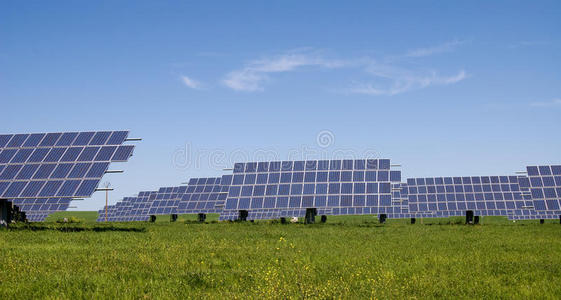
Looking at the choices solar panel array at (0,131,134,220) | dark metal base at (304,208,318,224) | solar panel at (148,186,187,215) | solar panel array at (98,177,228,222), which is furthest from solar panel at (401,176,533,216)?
solar panel array at (0,131,134,220)

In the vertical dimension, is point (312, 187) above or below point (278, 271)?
above

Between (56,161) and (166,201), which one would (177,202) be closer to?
(166,201)

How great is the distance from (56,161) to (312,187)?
50.9 ft

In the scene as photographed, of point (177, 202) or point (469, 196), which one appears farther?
point (177, 202)

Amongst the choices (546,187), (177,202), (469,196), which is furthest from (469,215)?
(177,202)

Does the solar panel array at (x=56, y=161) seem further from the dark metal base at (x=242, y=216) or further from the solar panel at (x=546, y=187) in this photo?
the solar panel at (x=546, y=187)

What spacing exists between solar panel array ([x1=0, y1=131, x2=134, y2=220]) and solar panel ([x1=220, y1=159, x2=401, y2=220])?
1018 centimetres

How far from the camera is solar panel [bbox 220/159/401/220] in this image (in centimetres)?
3294

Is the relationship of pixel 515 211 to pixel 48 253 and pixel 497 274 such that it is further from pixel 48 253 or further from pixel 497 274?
pixel 48 253

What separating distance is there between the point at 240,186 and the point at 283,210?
3.53m

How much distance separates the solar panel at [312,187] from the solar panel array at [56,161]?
10177 mm

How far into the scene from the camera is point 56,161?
2561 centimetres

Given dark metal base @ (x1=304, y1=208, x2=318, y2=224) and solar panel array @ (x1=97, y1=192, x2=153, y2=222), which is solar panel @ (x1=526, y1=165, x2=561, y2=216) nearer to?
dark metal base @ (x1=304, y1=208, x2=318, y2=224)

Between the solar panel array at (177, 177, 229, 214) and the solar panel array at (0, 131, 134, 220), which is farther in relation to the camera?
the solar panel array at (177, 177, 229, 214)
